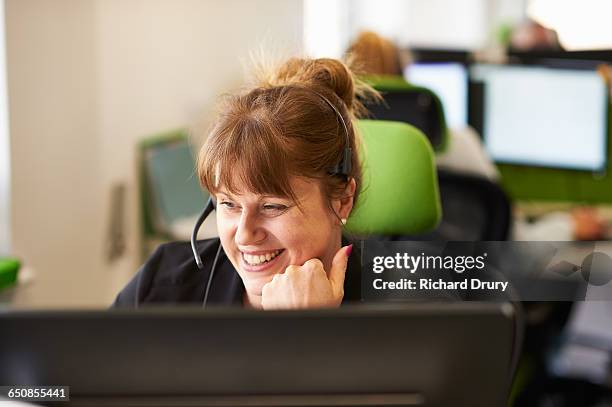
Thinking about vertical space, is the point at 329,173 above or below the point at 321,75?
below

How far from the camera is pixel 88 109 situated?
314 cm

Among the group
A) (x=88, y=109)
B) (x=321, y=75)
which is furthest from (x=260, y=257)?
(x=88, y=109)

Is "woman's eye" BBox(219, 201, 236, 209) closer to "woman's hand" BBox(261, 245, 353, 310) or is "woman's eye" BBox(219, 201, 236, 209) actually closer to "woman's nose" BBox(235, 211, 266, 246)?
"woman's nose" BBox(235, 211, 266, 246)

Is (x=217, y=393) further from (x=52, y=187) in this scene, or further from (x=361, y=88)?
(x=52, y=187)

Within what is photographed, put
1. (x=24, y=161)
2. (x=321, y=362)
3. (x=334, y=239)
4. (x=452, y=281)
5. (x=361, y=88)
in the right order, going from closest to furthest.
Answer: (x=321, y=362) → (x=452, y=281) → (x=334, y=239) → (x=361, y=88) → (x=24, y=161)

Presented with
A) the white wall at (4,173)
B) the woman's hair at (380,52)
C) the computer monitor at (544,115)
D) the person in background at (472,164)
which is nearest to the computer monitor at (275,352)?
the person in background at (472,164)

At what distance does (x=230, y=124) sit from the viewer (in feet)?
4.17

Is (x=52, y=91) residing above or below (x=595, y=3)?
below

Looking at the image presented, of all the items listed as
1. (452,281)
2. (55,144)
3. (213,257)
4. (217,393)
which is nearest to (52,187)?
(55,144)

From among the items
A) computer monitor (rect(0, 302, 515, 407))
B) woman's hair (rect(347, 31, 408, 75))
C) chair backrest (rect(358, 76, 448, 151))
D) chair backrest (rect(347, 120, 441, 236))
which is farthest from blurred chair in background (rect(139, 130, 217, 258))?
computer monitor (rect(0, 302, 515, 407))

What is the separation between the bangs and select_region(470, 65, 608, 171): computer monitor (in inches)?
75.6

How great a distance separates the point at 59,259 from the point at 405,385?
2.36 m

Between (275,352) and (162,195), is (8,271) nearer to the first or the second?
(162,195)

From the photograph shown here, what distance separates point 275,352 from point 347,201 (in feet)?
2.02
